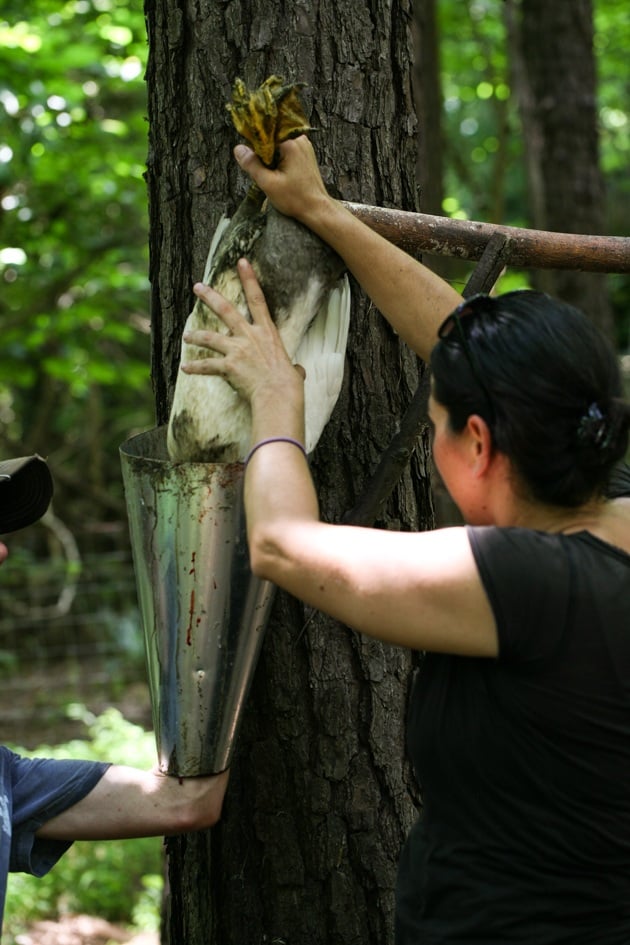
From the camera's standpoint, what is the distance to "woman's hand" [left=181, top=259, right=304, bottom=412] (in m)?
1.51

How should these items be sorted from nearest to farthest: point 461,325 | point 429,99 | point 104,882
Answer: point 461,325, point 104,882, point 429,99

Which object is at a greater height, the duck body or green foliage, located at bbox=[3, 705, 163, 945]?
the duck body

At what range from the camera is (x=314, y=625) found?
6.42 feet

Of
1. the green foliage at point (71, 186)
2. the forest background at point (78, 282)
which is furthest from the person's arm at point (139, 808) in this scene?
the green foliage at point (71, 186)

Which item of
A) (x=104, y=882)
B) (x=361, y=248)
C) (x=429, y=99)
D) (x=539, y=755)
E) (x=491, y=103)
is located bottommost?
(x=104, y=882)

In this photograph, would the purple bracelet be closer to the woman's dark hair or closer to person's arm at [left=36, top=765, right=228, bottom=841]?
the woman's dark hair

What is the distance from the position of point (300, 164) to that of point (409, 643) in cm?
78

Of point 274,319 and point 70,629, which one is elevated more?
point 274,319

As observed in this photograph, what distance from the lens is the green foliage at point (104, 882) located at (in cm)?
440

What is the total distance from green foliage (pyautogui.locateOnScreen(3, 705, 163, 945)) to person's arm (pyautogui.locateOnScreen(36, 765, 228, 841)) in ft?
8.86

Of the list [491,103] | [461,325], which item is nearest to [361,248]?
[461,325]

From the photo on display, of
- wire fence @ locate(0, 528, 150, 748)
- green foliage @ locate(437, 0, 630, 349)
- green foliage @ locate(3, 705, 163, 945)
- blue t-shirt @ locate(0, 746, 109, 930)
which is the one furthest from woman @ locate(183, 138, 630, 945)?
green foliage @ locate(437, 0, 630, 349)

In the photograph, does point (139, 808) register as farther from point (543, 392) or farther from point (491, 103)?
point (491, 103)

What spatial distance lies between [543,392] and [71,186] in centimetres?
504
